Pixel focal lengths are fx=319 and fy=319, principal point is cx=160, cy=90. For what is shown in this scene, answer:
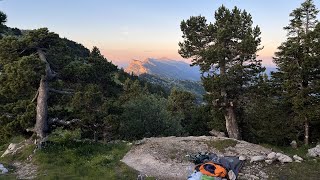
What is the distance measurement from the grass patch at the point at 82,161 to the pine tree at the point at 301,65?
16.9 m

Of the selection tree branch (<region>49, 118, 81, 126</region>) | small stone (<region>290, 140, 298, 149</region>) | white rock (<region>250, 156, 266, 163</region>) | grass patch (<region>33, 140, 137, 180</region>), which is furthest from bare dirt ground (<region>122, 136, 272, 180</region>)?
small stone (<region>290, 140, 298, 149</region>)

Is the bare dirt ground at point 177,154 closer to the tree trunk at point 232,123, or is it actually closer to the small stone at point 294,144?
the tree trunk at point 232,123

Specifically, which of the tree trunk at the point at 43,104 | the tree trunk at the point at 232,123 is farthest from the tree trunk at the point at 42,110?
the tree trunk at the point at 232,123

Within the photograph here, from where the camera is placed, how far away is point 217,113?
35.8 meters

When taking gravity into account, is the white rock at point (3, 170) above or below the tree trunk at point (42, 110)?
below

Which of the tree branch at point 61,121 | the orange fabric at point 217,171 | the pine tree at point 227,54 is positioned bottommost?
the orange fabric at point 217,171

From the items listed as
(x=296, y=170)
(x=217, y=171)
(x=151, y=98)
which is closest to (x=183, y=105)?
(x=151, y=98)

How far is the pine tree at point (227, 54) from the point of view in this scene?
3156 cm

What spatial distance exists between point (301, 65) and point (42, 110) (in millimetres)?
23372

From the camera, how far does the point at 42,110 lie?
77.3 feet

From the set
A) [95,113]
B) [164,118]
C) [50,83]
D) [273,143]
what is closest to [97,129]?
[95,113]

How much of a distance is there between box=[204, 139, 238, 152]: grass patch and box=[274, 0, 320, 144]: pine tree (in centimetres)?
942

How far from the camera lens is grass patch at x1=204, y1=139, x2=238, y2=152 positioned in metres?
23.4

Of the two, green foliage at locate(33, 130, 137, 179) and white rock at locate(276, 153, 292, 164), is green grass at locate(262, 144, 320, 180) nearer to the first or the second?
white rock at locate(276, 153, 292, 164)
